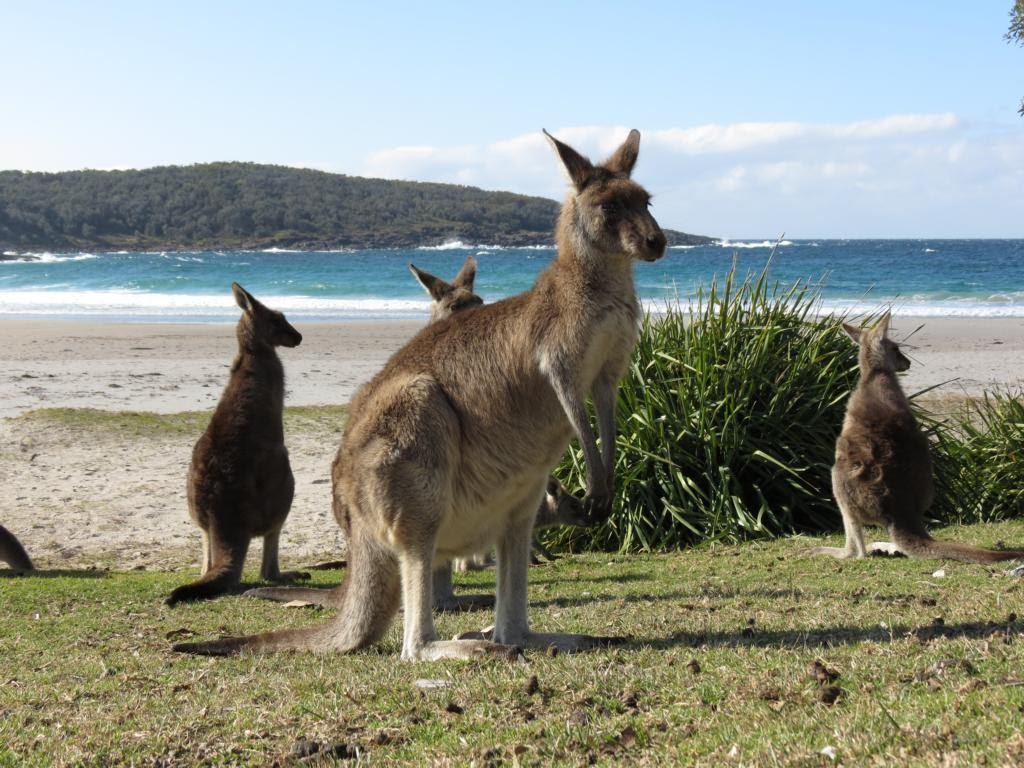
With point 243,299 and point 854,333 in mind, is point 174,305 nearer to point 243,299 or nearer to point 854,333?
point 243,299

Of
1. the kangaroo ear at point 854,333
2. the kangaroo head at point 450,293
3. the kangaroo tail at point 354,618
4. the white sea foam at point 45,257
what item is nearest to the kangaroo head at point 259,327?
the kangaroo head at point 450,293

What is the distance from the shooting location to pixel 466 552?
527 cm

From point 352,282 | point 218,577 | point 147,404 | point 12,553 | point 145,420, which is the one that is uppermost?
point 218,577

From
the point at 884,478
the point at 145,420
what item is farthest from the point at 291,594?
the point at 145,420

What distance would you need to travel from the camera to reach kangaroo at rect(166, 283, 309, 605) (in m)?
7.23

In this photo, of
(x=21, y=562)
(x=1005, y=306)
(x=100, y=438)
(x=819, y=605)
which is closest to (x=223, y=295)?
(x=1005, y=306)

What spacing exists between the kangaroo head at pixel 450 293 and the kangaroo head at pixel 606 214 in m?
2.65

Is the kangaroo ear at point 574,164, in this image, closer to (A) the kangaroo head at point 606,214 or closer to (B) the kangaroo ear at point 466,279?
(A) the kangaroo head at point 606,214

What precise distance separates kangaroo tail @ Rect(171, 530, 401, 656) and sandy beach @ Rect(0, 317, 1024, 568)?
3.73m

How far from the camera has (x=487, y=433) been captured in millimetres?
5066

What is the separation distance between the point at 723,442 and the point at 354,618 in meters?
4.66

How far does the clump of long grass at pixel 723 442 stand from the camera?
29.8 feet

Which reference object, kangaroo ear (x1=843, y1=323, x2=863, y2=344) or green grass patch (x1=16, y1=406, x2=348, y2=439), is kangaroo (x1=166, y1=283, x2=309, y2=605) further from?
green grass patch (x1=16, y1=406, x2=348, y2=439)

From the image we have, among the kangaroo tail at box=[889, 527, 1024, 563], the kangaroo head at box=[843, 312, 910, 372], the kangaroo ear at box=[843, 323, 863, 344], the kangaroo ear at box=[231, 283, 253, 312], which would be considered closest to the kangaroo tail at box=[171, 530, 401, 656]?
the kangaroo ear at box=[231, 283, 253, 312]
